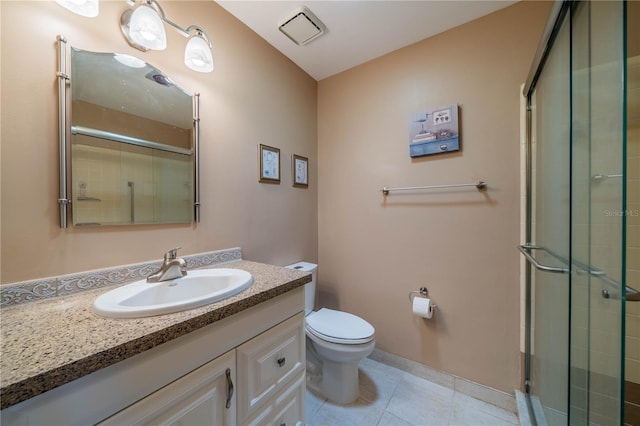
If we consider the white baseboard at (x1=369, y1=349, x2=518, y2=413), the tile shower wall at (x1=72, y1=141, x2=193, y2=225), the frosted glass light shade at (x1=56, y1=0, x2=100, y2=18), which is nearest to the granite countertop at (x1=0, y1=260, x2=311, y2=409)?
the tile shower wall at (x1=72, y1=141, x2=193, y2=225)

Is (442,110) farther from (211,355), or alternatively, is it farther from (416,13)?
(211,355)

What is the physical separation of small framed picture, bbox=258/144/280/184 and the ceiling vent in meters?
0.77

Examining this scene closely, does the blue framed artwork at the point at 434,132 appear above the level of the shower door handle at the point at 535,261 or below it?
above

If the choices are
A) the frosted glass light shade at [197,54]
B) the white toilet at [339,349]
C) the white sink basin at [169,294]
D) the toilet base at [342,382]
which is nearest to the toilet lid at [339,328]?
the white toilet at [339,349]

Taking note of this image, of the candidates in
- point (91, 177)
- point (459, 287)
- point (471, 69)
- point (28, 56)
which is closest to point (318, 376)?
point (459, 287)

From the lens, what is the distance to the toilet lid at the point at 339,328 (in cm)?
138

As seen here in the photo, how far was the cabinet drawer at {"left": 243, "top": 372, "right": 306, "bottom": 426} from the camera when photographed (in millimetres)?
878

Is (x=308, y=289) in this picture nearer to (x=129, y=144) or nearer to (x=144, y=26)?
(x=129, y=144)

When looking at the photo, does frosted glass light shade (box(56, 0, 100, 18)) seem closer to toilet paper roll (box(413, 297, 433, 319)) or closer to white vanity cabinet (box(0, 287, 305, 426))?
white vanity cabinet (box(0, 287, 305, 426))

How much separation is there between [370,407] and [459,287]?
0.93 meters

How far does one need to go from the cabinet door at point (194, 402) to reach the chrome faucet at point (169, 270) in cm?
46

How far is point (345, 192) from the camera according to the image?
204cm

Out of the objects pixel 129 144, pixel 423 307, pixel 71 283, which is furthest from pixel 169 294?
pixel 423 307

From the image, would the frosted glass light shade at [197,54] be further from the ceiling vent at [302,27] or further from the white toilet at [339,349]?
the white toilet at [339,349]
